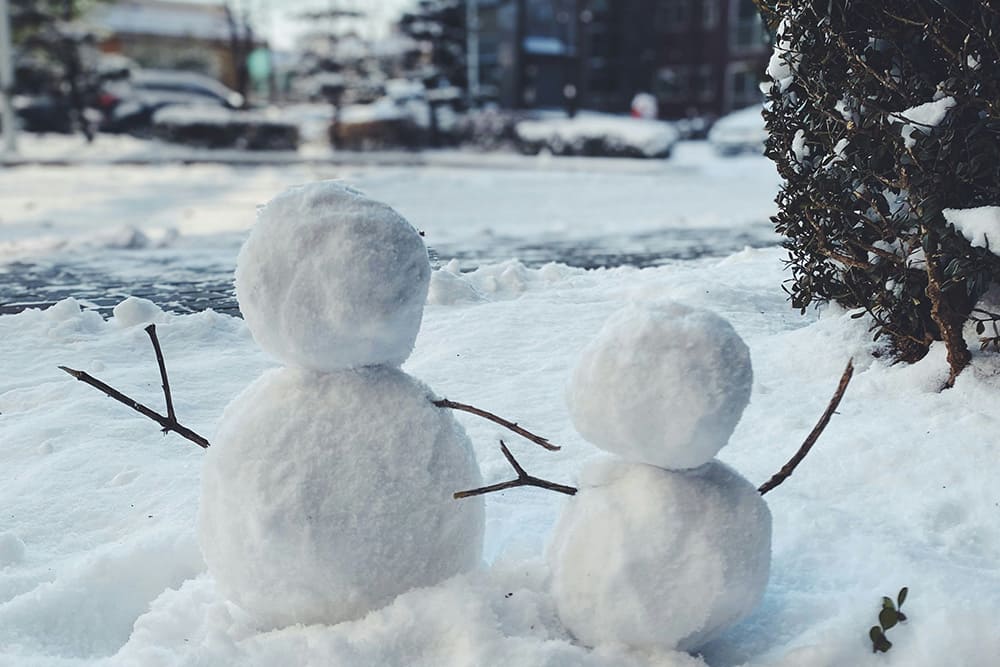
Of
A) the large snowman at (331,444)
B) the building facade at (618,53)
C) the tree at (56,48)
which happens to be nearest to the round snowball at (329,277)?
the large snowman at (331,444)

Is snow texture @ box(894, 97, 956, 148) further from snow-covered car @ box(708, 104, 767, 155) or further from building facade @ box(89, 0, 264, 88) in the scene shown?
building facade @ box(89, 0, 264, 88)

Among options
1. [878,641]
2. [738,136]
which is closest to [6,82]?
[738,136]

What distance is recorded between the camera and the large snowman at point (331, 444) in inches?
65.9

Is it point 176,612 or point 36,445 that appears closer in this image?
point 176,612

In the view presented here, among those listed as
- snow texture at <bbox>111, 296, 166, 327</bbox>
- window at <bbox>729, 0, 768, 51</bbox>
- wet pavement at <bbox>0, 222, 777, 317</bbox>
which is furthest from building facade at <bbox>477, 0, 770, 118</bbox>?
snow texture at <bbox>111, 296, 166, 327</bbox>

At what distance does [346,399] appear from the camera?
174 centimetres

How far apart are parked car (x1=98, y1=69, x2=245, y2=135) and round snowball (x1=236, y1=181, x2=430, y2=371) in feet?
80.6

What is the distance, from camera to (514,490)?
2584mm

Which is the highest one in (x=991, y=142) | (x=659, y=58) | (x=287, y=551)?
(x=659, y=58)

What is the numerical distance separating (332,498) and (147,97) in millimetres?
27816

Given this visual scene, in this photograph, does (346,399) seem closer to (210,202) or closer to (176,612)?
(176,612)

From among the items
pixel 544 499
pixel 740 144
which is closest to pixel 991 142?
pixel 544 499

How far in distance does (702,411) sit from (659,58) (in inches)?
1463

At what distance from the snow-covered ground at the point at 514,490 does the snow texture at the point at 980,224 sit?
0.49 metres
